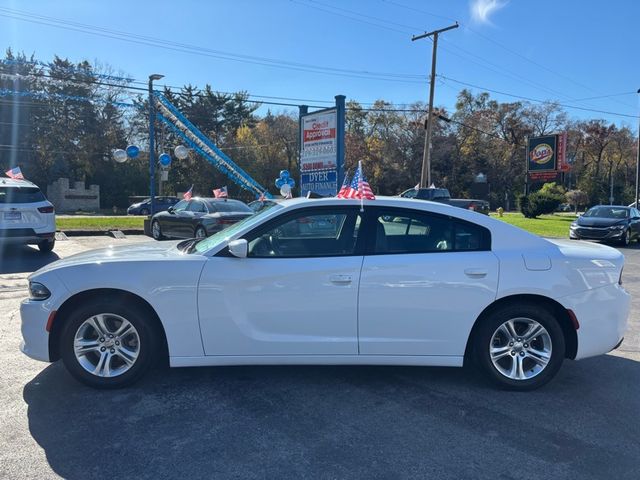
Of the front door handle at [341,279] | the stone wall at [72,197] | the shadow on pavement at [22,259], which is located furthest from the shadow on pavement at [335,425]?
the stone wall at [72,197]

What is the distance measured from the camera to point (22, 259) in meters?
11.2

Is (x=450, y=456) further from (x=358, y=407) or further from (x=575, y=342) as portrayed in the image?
(x=575, y=342)

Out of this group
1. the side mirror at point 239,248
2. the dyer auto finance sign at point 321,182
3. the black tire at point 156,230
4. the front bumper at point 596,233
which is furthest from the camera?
the black tire at point 156,230

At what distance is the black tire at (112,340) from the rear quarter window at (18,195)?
8.20 m

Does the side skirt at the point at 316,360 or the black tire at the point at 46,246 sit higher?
the side skirt at the point at 316,360

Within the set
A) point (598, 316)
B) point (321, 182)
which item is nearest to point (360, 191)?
point (598, 316)

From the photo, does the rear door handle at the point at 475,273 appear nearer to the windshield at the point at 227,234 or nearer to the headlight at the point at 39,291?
the windshield at the point at 227,234

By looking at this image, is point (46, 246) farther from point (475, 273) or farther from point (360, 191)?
point (475, 273)

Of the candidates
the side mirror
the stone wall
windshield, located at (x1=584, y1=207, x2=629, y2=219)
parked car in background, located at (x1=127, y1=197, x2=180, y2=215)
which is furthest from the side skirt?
the stone wall

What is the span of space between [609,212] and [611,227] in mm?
1710

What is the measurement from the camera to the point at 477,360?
414 centimetres

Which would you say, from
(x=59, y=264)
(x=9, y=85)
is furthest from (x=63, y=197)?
(x=59, y=264)

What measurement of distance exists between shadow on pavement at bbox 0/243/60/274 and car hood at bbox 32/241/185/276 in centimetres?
634

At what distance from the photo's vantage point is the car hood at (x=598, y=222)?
16.9 meters
